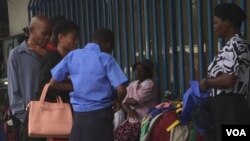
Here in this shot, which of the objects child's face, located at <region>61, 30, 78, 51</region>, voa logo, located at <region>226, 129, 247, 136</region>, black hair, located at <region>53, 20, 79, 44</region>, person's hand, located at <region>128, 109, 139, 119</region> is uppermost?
black hair, located at <region>53, 20, 79, 44</region>

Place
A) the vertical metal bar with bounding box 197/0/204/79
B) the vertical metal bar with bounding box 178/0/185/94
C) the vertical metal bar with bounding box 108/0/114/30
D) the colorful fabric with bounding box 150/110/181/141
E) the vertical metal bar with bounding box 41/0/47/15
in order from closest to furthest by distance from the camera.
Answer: the colorful fabric with bounding box 150/110/181/141 → the vertical metal bar with bounding box 197/0/204/79 → the vertical metal bar with bounding box 178/0/185/94 → the vertical metal bar with bounding box 108/0/114/30 → the vertical metal bar with bounding box 41/0/47/15

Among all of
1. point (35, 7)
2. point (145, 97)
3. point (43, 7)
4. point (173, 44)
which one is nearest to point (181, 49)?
point (173, 44)

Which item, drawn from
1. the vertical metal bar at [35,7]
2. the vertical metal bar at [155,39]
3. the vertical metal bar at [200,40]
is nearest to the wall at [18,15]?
the vertical metal bar at [35,7]

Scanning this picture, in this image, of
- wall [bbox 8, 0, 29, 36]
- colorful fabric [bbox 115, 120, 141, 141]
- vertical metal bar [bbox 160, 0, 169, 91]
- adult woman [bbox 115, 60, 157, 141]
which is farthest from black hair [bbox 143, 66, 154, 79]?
wall [bbox 8, 0, 29, 36]

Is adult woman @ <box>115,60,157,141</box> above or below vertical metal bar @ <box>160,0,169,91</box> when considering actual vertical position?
below

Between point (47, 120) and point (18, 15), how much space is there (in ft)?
19.4

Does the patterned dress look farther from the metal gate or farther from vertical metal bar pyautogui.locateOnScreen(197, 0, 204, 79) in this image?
vertical metal bar pyautogui.locateOnScreen(197, 0, 204, 79)

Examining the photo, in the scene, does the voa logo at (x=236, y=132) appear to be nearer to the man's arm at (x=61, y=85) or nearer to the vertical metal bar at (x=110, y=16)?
the man's arm at (x=61, y=85)

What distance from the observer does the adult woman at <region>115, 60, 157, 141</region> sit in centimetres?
572

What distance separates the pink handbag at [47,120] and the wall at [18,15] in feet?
17.9

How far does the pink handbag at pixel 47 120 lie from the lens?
3.98 meters

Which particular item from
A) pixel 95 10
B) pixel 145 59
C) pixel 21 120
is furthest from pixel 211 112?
pixel 95 10

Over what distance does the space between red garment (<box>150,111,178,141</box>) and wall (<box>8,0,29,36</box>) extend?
16.6 feet

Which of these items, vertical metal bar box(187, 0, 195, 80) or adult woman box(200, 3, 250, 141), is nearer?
adult woman box(200, 3, 250, 141)
